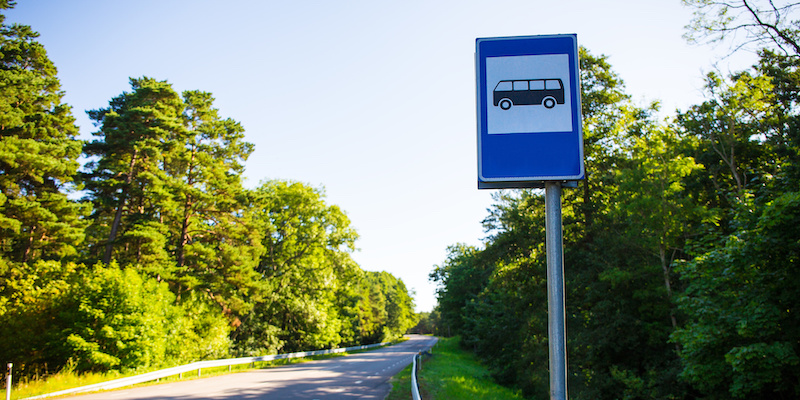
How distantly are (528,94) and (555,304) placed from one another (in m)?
1.07

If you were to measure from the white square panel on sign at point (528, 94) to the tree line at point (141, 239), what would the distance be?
846 inches

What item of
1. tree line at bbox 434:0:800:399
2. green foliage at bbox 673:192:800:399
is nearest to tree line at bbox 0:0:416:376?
tree line at bbox 434:0:800:399

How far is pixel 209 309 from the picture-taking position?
28.6 metres

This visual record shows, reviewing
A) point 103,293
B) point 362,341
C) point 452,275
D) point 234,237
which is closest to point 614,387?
point 103,293

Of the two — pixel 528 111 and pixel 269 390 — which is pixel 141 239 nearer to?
pixel 269 390

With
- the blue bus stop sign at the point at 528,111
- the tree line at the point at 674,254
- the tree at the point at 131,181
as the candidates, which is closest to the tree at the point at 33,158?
the tree at the point at 131,181

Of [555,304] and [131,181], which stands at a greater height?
[131,181]

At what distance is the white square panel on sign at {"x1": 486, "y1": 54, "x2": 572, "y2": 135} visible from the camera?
240cm

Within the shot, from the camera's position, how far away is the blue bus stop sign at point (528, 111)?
7.67 feet

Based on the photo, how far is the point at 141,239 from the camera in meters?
25.0

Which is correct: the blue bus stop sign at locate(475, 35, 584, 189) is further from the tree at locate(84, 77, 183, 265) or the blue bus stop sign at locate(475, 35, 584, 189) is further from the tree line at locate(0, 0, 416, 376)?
the tree at locate(84, 77, 183, 265)

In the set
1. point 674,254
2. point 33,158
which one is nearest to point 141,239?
point 33,158

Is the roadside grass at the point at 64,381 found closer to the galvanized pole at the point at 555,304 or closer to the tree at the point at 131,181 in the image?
the tree at the point at 131,181

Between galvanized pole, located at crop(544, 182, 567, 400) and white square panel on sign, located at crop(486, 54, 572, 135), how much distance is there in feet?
1.27
